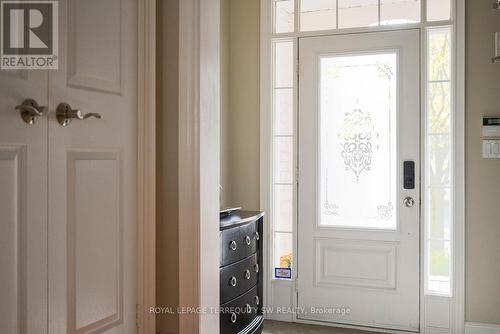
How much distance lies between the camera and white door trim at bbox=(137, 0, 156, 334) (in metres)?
1.64

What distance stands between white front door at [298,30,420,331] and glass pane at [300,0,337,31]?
10 centimetres

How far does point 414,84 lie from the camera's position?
3.11 meters

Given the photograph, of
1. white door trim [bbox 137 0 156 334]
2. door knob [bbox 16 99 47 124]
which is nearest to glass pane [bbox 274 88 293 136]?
white door trim [bbox 137 0 156 334]

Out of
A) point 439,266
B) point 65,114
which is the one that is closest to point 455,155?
point 439,266

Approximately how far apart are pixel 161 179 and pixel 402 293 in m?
2.10

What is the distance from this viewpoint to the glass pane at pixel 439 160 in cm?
306

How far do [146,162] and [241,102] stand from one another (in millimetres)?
1934

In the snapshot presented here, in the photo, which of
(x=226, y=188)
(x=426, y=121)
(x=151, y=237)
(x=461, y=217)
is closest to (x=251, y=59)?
(x=226, y=188)

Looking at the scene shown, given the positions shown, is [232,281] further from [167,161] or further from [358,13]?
[358,13]

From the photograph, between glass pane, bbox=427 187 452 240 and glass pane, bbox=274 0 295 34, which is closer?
glass pane, bbox=427 187 452 240

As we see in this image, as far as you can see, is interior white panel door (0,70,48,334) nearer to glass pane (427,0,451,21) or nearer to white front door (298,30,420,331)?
white front door (298,30,420,331)

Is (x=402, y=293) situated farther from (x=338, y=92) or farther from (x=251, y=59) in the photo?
(x=251, y=59)

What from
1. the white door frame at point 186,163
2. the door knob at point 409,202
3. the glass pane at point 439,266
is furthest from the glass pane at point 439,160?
the white door frame at point 186,163

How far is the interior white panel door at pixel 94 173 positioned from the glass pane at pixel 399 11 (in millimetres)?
2071
